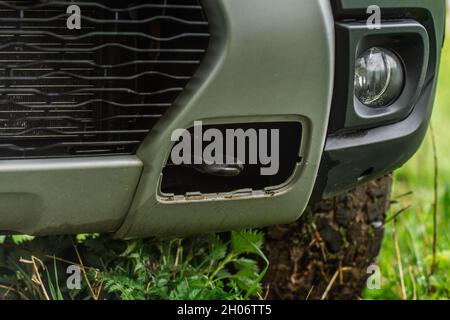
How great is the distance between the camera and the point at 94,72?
200 cm

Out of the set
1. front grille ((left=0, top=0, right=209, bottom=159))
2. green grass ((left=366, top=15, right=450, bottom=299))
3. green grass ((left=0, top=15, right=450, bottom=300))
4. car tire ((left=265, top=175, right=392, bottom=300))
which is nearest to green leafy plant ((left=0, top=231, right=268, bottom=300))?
green grass ((left=0, top=15, right=450, bottom=300))

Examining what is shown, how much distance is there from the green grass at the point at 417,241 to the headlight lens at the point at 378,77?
0.78m

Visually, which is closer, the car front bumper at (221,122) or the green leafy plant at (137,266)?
the car front bumper at (221,122)

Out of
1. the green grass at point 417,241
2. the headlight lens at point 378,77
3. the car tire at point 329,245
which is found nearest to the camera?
the headlight lens at point 378,77

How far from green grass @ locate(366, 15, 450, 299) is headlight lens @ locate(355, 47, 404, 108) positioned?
Result: 0.78 m

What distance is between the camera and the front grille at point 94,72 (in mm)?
1925

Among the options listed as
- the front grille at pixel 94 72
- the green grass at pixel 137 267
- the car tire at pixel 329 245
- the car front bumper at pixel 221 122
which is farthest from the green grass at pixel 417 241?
the front grille at pixel 94 72

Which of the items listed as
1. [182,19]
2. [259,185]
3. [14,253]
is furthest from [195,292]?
[182,19]

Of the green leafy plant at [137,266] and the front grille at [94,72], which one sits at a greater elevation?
the front grille at [94,72]

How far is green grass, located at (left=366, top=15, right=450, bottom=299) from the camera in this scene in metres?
3.06

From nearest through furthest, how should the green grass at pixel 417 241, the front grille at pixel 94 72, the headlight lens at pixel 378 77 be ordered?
1. the front grille at pixel 94 72
2. the headlight lens at pixel 378 77
3. the green grass at pixel 417 241

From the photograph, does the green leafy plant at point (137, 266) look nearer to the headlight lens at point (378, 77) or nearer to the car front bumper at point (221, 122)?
the car front bumper at point (221, 122)

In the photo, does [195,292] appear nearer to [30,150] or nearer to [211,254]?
[211,254]

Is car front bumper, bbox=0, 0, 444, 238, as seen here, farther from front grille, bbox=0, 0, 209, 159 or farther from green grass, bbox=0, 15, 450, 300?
green grass, bbox=0, 15, 450, 300
